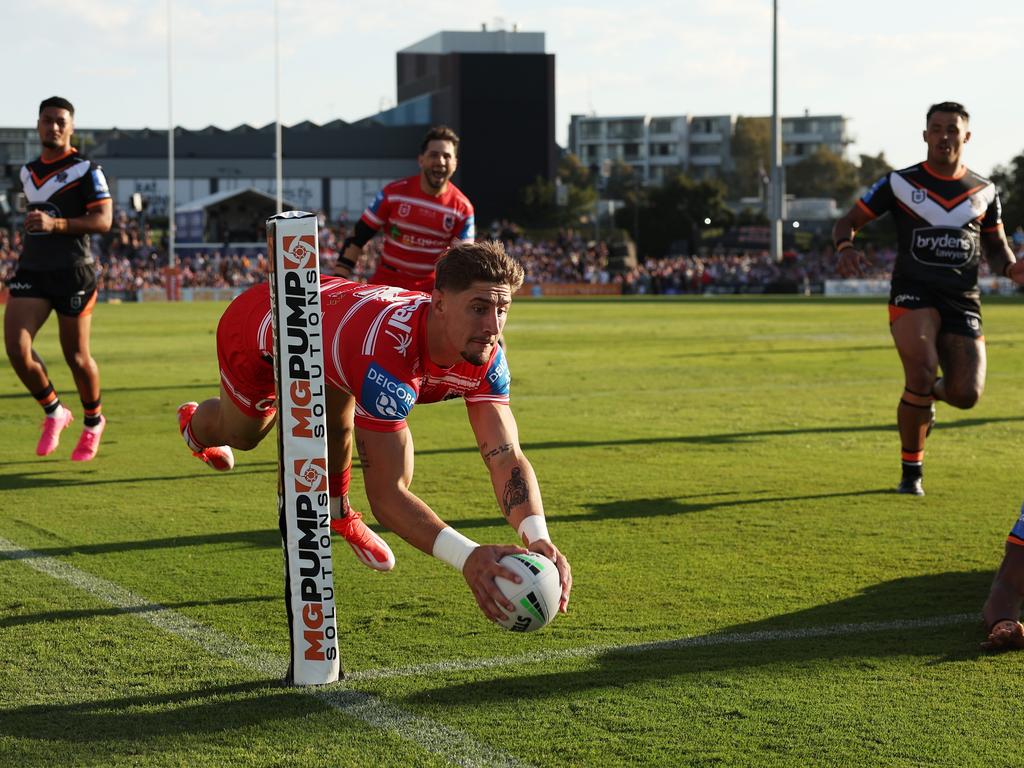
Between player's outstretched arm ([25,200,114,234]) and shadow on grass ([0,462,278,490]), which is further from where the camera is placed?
player's outstretched arm ([25,200,114,234])

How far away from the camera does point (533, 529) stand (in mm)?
4672

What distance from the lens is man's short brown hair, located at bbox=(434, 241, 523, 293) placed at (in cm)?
452

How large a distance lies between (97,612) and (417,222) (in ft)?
21.1

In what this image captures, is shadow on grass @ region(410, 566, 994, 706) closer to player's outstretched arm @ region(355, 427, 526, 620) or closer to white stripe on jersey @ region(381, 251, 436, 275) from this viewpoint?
player's outstretched arm @ region(355, 427, 526, 620)

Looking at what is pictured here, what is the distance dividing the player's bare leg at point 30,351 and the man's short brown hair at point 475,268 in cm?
566

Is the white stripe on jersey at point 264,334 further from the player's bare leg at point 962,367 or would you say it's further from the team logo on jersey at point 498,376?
the player's bare leg at point 962,367

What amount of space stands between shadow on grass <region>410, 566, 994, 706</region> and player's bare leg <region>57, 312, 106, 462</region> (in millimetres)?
5927

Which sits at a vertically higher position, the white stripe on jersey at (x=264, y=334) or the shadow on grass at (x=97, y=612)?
the white stripe on jersey at (x=264, y=334)

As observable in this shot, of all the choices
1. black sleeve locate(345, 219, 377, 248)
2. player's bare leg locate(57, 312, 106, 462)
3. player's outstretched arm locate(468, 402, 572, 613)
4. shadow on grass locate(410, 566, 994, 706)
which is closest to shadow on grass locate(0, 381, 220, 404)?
black sleeve locate(345, 219, 377, 248)

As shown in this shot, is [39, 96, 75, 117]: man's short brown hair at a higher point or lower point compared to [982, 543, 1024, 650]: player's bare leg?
higher

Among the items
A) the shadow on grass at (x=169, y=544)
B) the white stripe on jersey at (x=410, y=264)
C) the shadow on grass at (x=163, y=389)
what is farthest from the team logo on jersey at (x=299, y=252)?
the shadow on grass at (x=163, y=389)

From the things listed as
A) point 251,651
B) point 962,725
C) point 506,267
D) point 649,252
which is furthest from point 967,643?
point 649,252

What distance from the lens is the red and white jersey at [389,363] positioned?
4.63 m

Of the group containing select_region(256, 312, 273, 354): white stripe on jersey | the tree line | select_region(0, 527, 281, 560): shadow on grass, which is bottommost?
select_region(0, 527, 281, 560): shadow on grass
